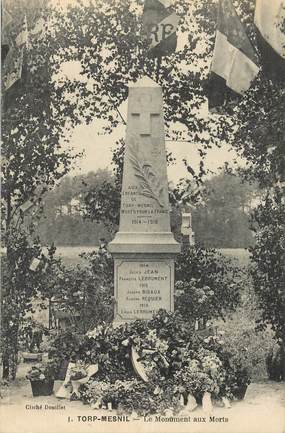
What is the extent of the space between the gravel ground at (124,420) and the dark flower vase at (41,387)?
0.12 metres

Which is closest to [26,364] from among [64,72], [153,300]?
[153,300]

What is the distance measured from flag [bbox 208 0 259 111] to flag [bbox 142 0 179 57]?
58 centimetres

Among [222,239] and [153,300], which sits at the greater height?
[222,239]

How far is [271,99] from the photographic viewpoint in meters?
8.95

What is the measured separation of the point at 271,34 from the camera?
338 inches

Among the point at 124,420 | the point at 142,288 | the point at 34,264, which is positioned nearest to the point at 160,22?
the point at 142,288

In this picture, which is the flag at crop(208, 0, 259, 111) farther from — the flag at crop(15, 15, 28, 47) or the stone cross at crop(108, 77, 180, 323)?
the flag at crop(15, 15, 28, 47)

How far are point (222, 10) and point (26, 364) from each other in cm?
485

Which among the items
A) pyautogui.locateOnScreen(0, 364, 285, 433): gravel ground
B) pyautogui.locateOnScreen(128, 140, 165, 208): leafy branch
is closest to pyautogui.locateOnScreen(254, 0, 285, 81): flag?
pyautogui.locateOnScreen(128, 140, 165, 208): leafy branch

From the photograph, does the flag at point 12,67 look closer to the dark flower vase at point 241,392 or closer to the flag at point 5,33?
the flag at point 5,33

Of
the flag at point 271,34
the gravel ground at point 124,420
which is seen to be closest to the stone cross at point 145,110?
the flag at point 271,34

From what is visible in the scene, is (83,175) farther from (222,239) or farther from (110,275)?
(222,239)

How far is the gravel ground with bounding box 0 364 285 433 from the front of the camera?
741 centimetres

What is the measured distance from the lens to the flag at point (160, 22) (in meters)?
8.77
